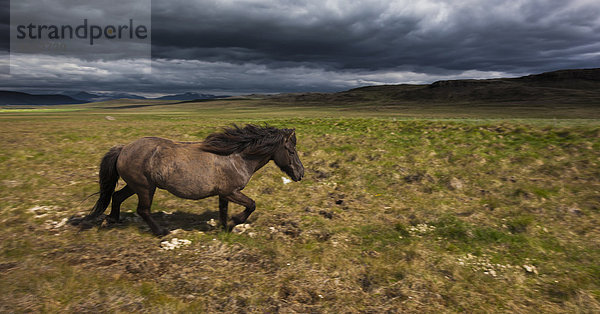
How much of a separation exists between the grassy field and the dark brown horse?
0.74 meters

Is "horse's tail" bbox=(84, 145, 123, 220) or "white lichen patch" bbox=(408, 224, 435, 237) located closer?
"horse's tail" bbox=(84, 145, 123, 220)

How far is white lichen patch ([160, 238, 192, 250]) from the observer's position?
632 centimetres

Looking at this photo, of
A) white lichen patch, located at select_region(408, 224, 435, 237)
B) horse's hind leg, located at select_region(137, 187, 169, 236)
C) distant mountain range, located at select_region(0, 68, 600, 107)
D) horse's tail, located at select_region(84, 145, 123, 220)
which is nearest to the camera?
horse's hind leg, located at select_region(137, 187, 169, 236)

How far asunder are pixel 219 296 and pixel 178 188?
2.68 m

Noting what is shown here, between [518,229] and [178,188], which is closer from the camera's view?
[178,188]

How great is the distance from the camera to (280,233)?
7.07 metres

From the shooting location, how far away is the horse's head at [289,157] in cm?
746

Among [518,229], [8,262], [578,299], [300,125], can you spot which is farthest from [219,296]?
[300,125]

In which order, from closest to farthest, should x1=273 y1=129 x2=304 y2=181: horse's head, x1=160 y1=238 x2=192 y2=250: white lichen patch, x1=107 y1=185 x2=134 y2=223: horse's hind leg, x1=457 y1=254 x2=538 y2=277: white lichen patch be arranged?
x1=457 y1=254 x2=538 y2=277: white lichen patch → x1=160 y1=238 x2=192 y2=250: white lichen patch → x1=107 y1=185 x2=134 y2=223: horse's hind leg → x1=273 y1=129 x2=304 y2=181: horse's head

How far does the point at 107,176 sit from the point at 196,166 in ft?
6.87

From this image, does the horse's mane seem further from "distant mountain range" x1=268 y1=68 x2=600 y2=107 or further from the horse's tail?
"distant mountain range" x1=268 y1=68 x2=600 y2=107

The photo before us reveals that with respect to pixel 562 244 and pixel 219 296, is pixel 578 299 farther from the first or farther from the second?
pixel 219 296

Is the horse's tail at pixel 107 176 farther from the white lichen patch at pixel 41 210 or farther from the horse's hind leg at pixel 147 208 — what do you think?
the white lichen patch at pixel 41 210

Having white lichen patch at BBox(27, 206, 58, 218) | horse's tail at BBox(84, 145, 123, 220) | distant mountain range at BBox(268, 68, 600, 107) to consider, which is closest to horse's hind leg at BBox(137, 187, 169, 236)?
horse's tail at BBox(84, 145, 123, 220)
